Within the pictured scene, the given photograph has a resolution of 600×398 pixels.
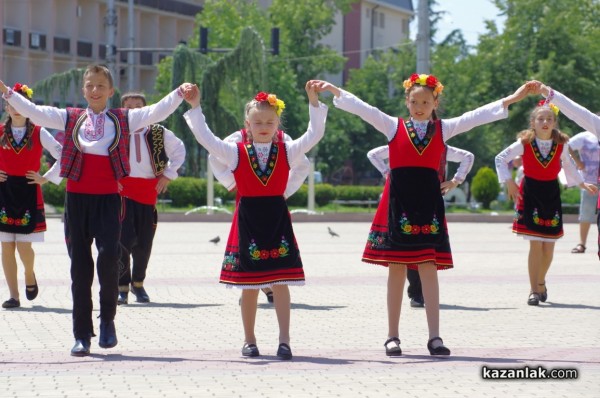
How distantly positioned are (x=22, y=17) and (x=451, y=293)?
55.1m

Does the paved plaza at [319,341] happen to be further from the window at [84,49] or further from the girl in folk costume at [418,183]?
the window at [84,49]

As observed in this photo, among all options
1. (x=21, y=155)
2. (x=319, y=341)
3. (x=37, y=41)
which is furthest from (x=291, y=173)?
(x=37, y=41)

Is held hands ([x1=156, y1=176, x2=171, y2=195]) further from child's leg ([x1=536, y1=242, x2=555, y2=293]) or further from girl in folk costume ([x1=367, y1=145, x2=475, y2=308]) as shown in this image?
child's leg ([x1=536, y1=242, x2=555, y2=293])

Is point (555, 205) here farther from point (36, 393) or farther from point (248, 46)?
point (248, 46)

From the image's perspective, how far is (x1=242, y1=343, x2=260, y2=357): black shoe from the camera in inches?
357

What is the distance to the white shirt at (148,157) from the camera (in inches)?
509

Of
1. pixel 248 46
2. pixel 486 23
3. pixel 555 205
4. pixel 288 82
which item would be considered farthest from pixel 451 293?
pixel 288 82

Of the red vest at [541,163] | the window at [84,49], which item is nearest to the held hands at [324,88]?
the red vest at [541,163]

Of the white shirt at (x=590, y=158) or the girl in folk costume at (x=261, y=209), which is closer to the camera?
the girl in folk costume at (x=261, y=209)

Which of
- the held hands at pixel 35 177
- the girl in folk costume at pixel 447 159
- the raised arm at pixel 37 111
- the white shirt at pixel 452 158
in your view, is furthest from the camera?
the held hands at pixel 35 177

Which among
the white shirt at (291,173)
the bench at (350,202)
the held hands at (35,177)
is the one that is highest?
the white shirt at (291,173)

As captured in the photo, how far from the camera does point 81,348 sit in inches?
359

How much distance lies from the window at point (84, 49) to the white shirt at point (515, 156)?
6002cm

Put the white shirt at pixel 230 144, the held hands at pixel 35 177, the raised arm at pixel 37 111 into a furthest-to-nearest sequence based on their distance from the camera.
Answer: the held hands at pixel 35 177
the raised arm at pixel 37 111
the white shirt at pixel 230 144
